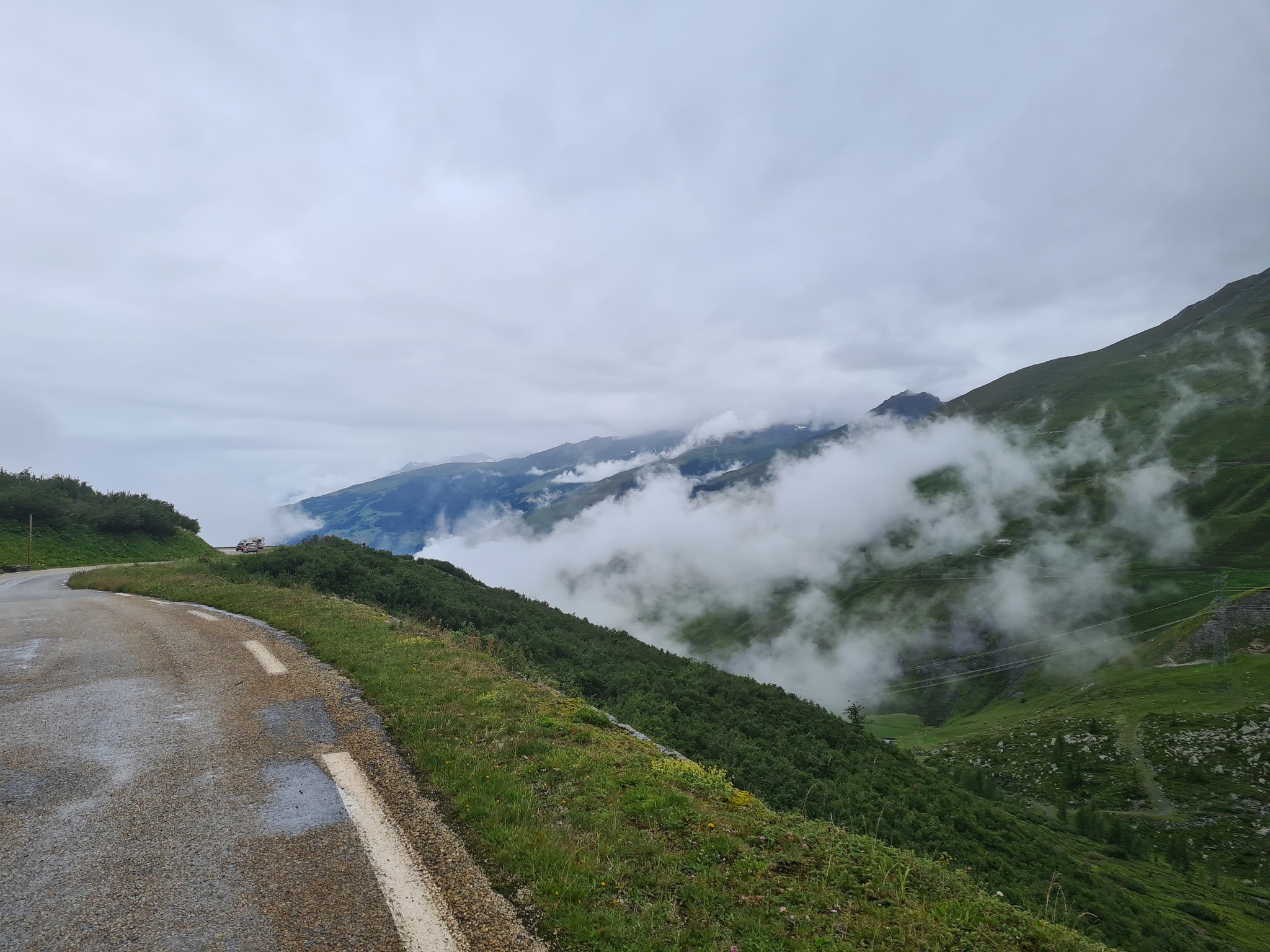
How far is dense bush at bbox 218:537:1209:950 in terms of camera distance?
909 inches

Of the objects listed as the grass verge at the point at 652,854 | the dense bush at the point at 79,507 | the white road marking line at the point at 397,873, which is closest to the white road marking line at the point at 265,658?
the grass verge at the point at 652,854

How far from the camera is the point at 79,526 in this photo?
189 ft

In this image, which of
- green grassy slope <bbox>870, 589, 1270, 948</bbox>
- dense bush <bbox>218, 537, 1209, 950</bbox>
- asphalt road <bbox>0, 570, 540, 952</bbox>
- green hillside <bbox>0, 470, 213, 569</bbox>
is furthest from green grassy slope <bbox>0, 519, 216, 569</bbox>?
green grassy slope <bbox>870, 589, 1270, 948</bbox>

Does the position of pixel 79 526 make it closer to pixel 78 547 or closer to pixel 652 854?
pixel 78 547

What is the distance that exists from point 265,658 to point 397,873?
1079cm

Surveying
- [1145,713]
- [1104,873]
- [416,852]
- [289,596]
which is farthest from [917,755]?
[416,852]

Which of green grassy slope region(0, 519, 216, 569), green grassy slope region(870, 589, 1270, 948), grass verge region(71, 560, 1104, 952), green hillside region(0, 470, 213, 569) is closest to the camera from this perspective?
grass verge region(71, 560, 1104, 952)

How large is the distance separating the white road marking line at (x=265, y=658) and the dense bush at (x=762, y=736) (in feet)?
31.5

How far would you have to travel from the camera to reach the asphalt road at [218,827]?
5516 mm

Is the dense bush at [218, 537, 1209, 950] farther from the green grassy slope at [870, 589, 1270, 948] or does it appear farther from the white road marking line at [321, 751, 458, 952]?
the green grassy slope at [870, 589, 1270, 948]

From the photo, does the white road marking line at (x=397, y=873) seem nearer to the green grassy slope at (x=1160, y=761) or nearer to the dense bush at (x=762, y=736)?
the dense bush at (x=762, y=736)

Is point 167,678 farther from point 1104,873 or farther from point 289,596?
point 1104,873

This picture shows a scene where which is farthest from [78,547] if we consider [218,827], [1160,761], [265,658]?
[1160,761]

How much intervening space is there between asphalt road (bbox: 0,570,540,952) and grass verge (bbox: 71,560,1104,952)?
551 mm
